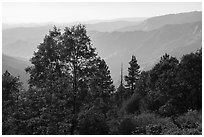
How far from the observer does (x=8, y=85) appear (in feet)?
61.7

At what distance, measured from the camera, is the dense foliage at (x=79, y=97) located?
1753cm

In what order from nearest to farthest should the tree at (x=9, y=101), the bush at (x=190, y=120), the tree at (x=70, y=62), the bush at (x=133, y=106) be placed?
the tree at (x=9, y=101)
the bush at (x=190, y=120)
the tree at (x=70, y=62)
the bush at (x=133, y=106)

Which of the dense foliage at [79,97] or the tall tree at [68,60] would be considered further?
the tall tree at [68,60]

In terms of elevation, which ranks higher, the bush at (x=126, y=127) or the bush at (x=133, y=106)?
the bush at (x=133, y=106)

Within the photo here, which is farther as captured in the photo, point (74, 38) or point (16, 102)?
point (74, 38)

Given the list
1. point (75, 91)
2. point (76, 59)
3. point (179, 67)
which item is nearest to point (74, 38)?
point (76, 59)

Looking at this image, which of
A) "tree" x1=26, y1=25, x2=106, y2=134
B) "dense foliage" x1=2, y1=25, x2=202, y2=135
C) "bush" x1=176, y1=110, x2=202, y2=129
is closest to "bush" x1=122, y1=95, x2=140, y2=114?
"dense foliage" x1=2, y1=25, x2=202, y2=135

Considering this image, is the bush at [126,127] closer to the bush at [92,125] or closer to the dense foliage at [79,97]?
the dense foliage at [79,97]

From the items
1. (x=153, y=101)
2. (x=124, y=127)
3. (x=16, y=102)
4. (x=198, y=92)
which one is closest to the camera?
(x=16, y=102)

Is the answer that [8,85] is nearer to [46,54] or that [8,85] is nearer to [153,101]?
[46,54]

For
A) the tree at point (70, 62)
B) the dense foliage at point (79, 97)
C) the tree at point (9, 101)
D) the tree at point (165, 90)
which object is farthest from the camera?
the tree at point (165, 90)

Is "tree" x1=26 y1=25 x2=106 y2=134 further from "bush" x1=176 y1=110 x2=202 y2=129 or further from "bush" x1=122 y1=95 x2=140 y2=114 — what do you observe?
"bush" x1=122 y1=95 x2=140 y2=114

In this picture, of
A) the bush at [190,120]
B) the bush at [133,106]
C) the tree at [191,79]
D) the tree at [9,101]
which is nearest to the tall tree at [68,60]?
Answer: the tree at [9,101]

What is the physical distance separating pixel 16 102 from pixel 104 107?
7380mm
